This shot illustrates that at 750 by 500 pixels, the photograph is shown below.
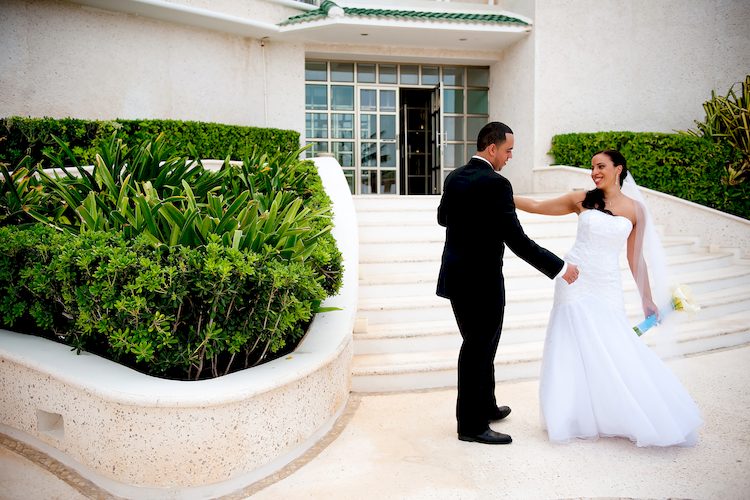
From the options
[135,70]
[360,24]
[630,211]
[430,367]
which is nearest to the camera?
[630,211]

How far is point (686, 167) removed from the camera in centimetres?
968

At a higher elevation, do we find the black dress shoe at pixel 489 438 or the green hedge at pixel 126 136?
the green hedge at pixel 126 136

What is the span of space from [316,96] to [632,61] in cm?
709

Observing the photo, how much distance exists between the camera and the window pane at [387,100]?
13.9m

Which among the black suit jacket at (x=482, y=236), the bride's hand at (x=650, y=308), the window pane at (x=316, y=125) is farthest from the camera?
the window pane at (x=316, y=125)

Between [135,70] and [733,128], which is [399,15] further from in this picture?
[733,128]

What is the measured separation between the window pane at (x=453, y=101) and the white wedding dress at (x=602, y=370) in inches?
424

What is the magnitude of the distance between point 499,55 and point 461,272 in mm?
11048

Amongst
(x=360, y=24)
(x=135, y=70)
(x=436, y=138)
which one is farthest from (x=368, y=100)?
(x=135, y=70)

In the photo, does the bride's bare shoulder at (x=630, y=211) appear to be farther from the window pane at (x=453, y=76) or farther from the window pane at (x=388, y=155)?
the window pane at (x=453, y=76)

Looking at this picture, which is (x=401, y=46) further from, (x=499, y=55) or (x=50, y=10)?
(x=50, y=10)

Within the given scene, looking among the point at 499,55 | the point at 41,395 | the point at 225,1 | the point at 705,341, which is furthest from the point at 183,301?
the point at 499,55

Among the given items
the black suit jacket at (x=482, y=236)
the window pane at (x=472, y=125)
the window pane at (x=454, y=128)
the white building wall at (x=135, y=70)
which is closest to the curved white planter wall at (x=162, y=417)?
the black suit jacket at (x=482, y=236)

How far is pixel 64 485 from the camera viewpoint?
3.09 metres
